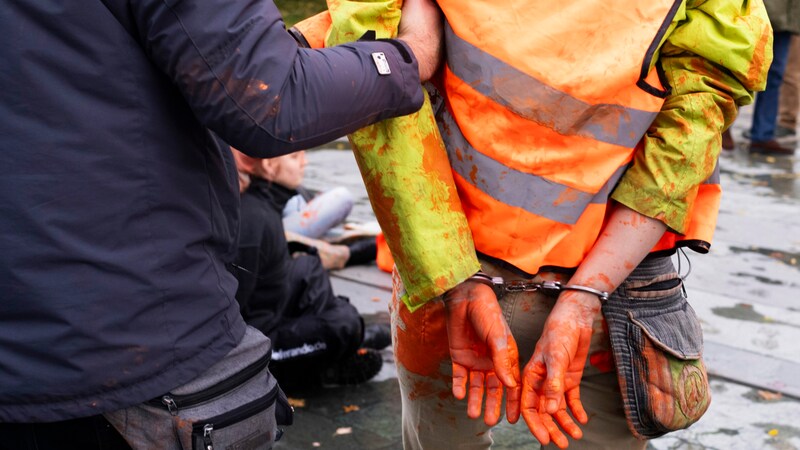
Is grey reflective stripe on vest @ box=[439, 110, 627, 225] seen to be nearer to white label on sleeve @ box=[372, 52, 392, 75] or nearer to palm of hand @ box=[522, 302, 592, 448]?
palm of hand @ box=[522, 302, 592, 448]

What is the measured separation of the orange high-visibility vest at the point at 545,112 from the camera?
77.0 inches

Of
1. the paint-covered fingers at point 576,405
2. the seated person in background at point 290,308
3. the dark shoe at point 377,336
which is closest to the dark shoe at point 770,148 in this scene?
the dark shoe at point 377,336

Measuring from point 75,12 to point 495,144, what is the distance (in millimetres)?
897

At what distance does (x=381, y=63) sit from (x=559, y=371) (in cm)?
73

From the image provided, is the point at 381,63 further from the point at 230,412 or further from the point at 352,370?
the point at 352,370

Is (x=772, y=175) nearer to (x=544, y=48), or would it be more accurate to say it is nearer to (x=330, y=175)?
(x=330, y=175)

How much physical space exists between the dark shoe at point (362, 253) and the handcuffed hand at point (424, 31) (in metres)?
3.47

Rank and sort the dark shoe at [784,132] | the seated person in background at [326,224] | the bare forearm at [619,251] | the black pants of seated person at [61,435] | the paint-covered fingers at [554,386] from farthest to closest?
the dark shoe at [784,132], the seated person in background at [326,224], the bare forearm at [619,251], the paint-covered fingers at [554,386], the black pants of seated person at [61,435]

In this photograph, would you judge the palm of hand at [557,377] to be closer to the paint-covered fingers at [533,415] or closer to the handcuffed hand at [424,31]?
the paint-covered fingers at [533,415]

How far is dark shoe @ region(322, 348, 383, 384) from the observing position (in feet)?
13.0

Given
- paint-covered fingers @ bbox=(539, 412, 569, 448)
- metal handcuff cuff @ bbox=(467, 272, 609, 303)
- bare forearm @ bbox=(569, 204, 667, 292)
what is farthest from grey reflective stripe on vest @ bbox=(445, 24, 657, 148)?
paint-covered fingers @ bbox=(539, 412, 569, 448)

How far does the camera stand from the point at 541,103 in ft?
6.47

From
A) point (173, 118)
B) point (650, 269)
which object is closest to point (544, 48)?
point (650, 269)

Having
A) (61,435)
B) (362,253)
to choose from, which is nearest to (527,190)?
(61,435)
